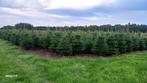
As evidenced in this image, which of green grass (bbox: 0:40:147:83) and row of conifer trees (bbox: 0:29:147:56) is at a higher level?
row of conifer trees (bbox: 0:29:147:56)

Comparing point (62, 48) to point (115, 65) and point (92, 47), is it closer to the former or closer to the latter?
point (92, 47)

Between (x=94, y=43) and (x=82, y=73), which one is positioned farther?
(x=94, y=43)

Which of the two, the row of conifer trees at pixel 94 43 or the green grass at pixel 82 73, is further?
the row of conifer trees at pixel 94 43

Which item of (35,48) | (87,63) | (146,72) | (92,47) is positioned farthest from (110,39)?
(35,48)

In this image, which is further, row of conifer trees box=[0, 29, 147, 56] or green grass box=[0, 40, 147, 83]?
row of conifer trees box=[0, 29, 147, 56]

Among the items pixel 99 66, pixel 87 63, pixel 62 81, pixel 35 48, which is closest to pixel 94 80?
pixel 62 81

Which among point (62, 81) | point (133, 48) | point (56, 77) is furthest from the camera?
point (133, 48)

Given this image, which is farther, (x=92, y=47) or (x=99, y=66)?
(x=92, y=47)

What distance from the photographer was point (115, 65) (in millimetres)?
9477

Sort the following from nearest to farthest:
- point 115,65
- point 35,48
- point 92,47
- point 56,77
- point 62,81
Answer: point 62,81, point 56,77, point 115,65, point 92,47, point 35,48

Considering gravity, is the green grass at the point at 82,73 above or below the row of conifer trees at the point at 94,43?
below

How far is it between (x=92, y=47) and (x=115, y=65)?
3.23 metres

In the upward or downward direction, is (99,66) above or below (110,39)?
below

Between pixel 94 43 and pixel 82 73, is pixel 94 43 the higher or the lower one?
the higher one
